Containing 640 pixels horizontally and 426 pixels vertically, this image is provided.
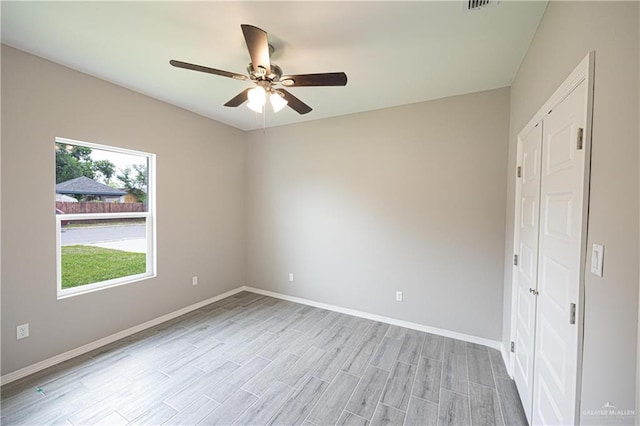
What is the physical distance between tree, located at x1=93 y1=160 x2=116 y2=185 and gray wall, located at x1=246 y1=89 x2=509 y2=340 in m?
1.91

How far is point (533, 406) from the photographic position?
159 cm

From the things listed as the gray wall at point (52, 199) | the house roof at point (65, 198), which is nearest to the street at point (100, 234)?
the gray wall at point (52, 199)

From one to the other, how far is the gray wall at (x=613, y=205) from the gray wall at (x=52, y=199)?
368 centimetres

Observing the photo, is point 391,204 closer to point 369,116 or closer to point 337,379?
point 369,116

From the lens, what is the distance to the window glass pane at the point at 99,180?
7.77 feet

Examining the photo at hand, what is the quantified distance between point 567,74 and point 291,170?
3.13 meters

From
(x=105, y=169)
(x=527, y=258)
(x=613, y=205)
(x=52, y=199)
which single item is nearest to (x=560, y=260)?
(x=613, y=205)

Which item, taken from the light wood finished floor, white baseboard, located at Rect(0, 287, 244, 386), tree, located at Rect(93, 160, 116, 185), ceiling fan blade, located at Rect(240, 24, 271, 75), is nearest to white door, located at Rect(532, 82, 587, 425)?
the light wood finished floor

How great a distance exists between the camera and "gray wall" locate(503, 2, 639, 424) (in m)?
0.77

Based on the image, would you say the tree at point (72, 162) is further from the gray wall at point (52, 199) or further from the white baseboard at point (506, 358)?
the white baseboard at point (506, 358)

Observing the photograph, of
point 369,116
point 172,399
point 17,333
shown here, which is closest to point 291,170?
point 369,116

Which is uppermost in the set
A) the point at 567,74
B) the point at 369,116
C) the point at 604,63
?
the point at 369,116

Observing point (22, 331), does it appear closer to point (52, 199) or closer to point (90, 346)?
point (90, 346)

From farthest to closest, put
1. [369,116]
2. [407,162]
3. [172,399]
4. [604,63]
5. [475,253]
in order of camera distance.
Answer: [369,116], [407,162], [475,253], [172,399], [604,63]
